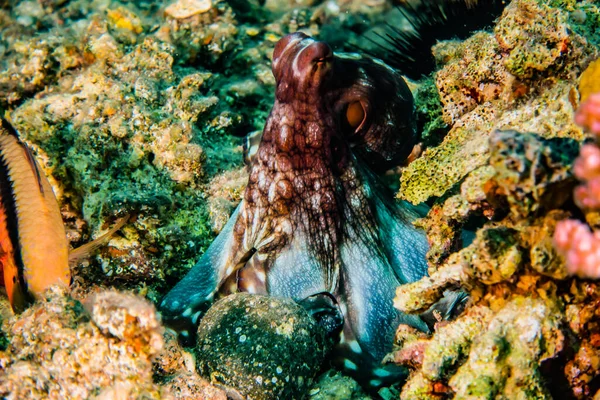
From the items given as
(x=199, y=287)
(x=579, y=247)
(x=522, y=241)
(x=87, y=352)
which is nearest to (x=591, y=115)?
(x=579, y=247)

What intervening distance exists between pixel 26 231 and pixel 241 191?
1.75 meters

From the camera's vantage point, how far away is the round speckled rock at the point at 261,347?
2.55m

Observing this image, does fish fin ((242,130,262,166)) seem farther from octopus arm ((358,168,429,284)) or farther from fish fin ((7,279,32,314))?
fish fin ((7,279,32,314))

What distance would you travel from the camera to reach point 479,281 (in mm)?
2098

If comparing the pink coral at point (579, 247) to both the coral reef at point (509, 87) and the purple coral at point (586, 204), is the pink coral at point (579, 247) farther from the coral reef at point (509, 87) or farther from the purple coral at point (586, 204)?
the coral reef at point (509, 87)

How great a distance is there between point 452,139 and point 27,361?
9.07ft

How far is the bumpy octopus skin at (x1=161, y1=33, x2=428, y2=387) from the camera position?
9.27ft

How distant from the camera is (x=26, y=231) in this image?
2.46 meters

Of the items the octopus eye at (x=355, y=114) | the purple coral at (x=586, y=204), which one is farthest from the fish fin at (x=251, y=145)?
the purple coral at (x=586, y=204)

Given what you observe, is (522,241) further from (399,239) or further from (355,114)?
(355,114)

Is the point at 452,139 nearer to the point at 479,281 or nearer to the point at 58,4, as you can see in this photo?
the point at 479,281

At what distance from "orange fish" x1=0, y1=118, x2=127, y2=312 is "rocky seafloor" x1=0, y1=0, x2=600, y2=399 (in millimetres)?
176

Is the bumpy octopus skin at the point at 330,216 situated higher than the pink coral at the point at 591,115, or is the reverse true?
the pink coral at the point at 591,115

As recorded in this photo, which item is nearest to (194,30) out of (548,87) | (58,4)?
(58,4)
